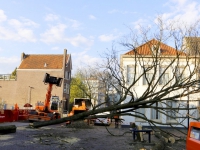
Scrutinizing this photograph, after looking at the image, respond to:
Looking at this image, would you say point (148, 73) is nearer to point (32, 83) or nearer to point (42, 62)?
point (32, 83)

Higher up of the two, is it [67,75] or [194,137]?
[67,75]

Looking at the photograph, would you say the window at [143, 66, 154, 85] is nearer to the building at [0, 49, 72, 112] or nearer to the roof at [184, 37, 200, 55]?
the roof at [184, 37, 200, 55]

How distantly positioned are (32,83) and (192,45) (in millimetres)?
35492

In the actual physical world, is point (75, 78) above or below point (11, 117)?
above

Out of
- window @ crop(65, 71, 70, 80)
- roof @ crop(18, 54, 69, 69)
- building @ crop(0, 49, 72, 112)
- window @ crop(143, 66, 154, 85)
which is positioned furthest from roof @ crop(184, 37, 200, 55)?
window @ crop(65, 71, 70, 80)

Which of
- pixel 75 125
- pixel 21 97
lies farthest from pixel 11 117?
pixel 21 97

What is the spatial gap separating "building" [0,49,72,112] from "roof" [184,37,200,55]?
32.4 m

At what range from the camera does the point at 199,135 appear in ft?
21.2

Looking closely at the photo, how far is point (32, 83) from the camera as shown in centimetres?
4375

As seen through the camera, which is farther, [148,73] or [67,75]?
[67,75]

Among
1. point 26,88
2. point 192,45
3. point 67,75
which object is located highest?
point 67,75

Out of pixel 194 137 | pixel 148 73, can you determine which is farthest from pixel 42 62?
pixel 194 137

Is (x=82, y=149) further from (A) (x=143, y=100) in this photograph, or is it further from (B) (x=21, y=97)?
(B) (x=21, y=97)

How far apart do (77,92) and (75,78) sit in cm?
305
